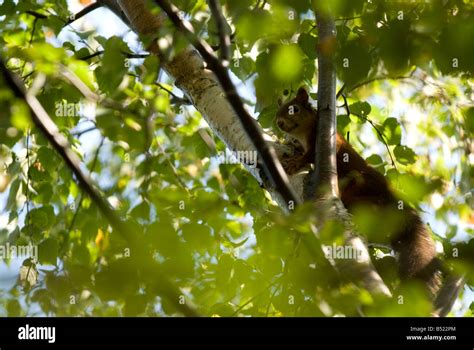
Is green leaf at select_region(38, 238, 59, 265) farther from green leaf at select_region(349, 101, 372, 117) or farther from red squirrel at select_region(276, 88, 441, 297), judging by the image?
green leaf at select_region(349, 101, 372, 117)

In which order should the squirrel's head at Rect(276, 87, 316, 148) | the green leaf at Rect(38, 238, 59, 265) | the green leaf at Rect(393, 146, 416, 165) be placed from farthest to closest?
the squirrel's head at Rect(276, 87, 316, 148), the green leaf at Rect(393, 146, 416, 165), the green leaf at Rect(38, 238, 59, 265)

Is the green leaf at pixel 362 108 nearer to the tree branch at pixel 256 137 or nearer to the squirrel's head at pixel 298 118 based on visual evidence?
the squirrel's head at pixel 298 118

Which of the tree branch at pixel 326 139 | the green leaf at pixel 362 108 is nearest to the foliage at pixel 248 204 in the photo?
the tree branch at pixel 326 139

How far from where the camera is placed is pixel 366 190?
16.6ft

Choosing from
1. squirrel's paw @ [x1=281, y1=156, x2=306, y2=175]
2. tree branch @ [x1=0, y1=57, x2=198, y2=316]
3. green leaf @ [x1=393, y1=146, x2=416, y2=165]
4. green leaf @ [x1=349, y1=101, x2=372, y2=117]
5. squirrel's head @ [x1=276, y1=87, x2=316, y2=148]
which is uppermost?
squirrel's head @ [x1=276, y1=87, x2=316, y2=148]

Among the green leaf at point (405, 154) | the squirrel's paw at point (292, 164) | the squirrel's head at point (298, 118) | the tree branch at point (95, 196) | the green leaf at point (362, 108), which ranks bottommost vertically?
the tree branch at point (95, 196)

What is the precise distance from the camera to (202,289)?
2354 millimetres

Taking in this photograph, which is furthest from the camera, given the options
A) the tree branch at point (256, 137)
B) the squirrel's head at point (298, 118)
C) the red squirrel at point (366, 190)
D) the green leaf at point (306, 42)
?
the squirrel's head at point (298, 118)

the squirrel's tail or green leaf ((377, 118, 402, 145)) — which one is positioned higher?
green leaf ((377, 118, 402, 145))

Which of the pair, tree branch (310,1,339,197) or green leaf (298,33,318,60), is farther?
green leaf (298,33,318,60)

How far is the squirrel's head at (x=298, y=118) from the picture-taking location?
564 centimetres

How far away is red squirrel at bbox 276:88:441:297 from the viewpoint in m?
3.40

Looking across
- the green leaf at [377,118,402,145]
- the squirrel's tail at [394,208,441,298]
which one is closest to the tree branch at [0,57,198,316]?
the squirrel's tail at [394,208,441,298]
